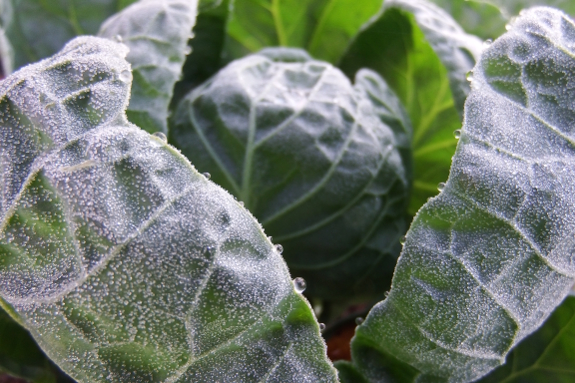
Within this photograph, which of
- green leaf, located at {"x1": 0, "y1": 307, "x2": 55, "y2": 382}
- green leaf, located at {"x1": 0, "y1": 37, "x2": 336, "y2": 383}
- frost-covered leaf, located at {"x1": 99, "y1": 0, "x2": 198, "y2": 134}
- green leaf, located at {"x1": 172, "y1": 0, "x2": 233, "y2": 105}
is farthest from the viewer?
green leaf, located at {"x1": 172, "y1": 0, "x2": 233, "y2": 105}

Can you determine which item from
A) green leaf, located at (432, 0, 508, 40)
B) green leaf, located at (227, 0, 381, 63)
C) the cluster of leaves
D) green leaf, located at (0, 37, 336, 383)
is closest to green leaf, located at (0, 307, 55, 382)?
the cluster of leaves

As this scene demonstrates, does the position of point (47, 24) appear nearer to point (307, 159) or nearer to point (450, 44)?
point (307, 159)

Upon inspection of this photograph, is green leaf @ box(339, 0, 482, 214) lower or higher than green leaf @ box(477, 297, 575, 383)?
higher

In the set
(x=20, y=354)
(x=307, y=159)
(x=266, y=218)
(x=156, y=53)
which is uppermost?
(x=156, y=53)

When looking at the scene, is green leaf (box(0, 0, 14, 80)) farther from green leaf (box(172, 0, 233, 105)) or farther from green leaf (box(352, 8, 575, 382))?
green leaf (box(352, 8, 575, 382))

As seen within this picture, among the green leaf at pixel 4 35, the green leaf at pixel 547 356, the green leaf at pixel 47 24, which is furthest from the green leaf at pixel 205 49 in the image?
the green leaf at pixel 547 356

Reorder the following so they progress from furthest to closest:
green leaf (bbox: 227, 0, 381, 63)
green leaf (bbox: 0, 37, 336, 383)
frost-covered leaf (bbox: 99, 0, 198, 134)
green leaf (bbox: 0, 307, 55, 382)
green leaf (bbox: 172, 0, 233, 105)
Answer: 1. green leaf (bbox: 227, 0, 381, 63)
2. green leaf (bbox: 172, 0, 233, 105)
3. green leaf (bbox: 0, 307, 55, 382)
4. frost-covered leaf (bbox: 99, 0, 198, 134)
5. green leaf (bbox: 0, 37, 336, 383)

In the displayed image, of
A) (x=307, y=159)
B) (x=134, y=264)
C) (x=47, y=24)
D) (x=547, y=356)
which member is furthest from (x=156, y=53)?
(x=547, y=356)

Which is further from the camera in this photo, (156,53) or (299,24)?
(299,24)
